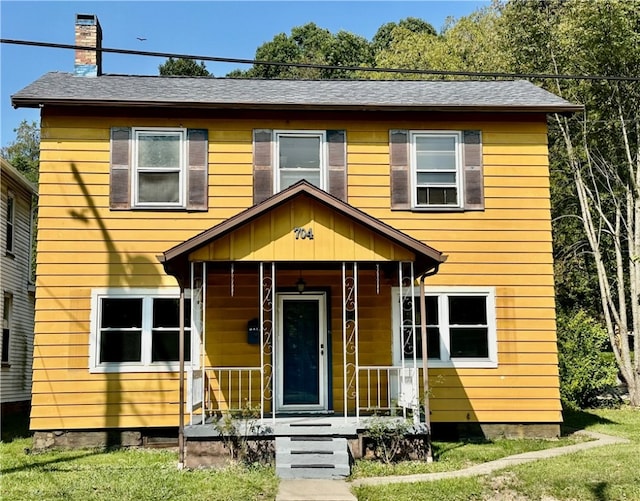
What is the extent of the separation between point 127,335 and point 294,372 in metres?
3.01

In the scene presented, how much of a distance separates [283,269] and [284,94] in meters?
3.53

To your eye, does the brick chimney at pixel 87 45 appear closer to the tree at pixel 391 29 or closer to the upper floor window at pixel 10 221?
the upper floor window at pixel 10 221

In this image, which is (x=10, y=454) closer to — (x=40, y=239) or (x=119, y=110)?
(x=40, y=239)

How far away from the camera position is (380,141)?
12531 millimetres

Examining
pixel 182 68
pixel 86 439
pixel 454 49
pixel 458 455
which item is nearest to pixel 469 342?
pixel 458 455

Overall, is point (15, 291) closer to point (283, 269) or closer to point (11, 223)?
point (11, 223)

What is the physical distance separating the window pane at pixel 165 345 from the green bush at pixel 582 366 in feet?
30.0

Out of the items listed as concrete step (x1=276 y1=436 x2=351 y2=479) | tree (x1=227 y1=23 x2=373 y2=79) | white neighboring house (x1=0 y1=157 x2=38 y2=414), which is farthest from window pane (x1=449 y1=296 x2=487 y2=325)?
tree (x1=227 y1=23 x2=373 y2=79)

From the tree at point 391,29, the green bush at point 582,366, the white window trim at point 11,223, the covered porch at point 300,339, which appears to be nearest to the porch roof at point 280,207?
the covered porch at point 300,339

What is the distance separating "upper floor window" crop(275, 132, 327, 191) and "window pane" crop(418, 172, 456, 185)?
5.93 feet

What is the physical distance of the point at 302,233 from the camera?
1016 cm

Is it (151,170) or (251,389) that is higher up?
(151,170)

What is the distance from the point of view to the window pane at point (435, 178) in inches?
492

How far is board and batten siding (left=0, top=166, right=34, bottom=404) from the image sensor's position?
56.5ft
